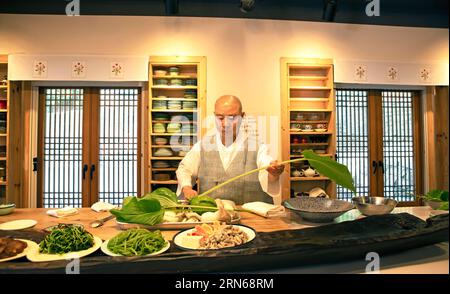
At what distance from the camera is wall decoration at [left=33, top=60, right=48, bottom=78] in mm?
711

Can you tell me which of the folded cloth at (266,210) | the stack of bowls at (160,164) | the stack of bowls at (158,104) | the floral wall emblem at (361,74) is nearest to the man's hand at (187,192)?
the stack of bowls at (160,164)

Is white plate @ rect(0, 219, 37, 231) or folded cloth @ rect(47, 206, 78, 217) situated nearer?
white plate @ rect(0, 219, 37, 231)

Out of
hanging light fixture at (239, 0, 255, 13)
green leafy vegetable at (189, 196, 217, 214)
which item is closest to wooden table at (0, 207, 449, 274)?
green leafy vegetable at (189, 196, 217, 214)

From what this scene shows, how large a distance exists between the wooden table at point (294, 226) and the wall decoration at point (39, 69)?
0.47m

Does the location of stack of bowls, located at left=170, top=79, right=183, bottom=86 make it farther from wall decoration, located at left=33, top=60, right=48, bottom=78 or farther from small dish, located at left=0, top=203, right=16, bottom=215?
small dish, located at left=0, top=203, right=16, bottom=215

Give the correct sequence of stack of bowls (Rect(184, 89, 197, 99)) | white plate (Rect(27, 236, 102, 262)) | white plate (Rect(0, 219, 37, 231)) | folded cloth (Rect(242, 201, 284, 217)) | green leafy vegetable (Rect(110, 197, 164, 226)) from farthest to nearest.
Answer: stack of bowls (Rect(184, 89, 197, 99)) < folded cloth (Rect(242, 201, 284, 217)) < white plate (Rect(0, 219, 37, 231)) < green leafy vegetable (Rect(110, 197, 164, 226)) < white plate (Rect(27, 236, 102, 262))

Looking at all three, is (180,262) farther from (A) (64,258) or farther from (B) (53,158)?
(B) (53,158)

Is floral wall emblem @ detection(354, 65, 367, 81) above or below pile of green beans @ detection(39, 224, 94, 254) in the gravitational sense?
above

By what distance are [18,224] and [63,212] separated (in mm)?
122

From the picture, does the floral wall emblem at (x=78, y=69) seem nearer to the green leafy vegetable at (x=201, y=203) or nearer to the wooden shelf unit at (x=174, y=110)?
the wooden shelf unit at (x=174, y=110)

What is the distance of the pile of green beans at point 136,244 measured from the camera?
0.43 metres

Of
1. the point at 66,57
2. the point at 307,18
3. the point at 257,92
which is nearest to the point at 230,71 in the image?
the point at 257,92

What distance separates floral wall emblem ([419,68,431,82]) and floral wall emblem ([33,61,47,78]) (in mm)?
1080

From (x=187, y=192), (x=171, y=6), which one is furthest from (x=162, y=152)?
(x=171, y=6)
